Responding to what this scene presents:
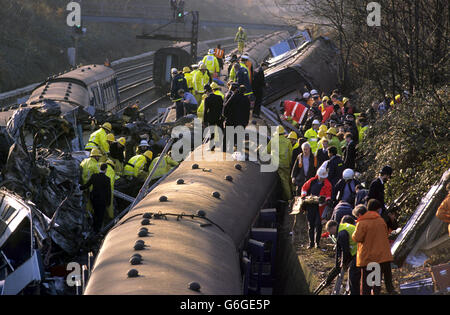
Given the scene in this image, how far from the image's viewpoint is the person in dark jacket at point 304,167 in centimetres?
1417

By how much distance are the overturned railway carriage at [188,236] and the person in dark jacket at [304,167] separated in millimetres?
706

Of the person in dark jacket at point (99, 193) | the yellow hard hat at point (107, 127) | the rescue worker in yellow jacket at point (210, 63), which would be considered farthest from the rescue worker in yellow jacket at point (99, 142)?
the rescue worker in yellow jacket at point (210, 63)

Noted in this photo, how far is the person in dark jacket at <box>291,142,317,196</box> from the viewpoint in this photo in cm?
1417

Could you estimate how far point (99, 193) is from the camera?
14164mm

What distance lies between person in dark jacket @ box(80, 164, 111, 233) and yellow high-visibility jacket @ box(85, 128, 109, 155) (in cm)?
193

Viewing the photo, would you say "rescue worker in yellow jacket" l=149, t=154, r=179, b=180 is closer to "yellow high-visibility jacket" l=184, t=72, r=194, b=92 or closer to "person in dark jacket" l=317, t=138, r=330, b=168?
"person in dark jacket" l=317, t=138, r=330, b=168

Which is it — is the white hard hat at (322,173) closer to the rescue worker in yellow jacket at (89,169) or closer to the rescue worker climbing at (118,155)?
the rescue worker in yellow jacket at (89,169)

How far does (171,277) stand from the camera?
320 inches

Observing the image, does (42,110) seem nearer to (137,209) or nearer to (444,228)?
(137,209)

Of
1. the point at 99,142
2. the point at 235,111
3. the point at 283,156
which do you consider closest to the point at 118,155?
the point at 99,142

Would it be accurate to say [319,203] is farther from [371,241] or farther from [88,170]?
[88,170]

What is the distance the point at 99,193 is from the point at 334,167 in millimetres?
4726

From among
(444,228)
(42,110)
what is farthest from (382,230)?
(42,110)

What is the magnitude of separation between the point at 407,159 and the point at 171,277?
8.16 m
